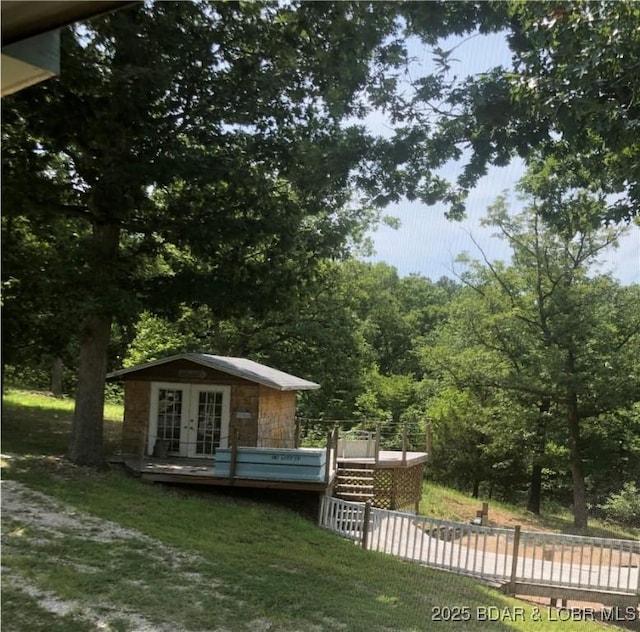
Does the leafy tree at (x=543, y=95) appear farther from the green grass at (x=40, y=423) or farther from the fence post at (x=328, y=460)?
the green grass at (x=40, y=423)

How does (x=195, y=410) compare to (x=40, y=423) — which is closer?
(x=40, y=423)

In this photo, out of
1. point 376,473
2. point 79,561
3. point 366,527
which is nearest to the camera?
point 79,561

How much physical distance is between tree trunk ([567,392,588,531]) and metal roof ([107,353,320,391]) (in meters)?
1.59

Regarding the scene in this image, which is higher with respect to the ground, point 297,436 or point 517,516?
point 517,516

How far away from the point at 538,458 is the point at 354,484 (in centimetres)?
218

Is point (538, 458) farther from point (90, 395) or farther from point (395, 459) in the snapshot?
point (90, 395)

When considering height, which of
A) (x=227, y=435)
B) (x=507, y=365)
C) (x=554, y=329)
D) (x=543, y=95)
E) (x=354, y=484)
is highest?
(x=543, y=95)

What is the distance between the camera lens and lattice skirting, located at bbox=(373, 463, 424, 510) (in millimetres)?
3595

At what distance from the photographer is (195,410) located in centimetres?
589

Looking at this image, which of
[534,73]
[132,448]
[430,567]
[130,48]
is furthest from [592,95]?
[132,448]

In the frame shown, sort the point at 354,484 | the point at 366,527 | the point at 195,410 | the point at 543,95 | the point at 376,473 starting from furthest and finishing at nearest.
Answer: the point at 195,410, the point at 354,484, the point at 376,473, the point at 366,527, the point at 543,95

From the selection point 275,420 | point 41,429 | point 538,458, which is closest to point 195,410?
point 275,420

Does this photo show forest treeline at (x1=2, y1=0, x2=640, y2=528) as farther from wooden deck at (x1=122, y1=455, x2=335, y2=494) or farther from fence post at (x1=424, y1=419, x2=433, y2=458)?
wooden deck at (x1=122, y1=455, x2=335, y2=494)

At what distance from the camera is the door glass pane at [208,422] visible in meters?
5.81
